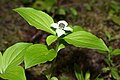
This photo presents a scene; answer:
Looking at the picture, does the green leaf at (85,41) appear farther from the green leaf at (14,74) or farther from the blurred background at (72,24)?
the blurred background at (72,24)

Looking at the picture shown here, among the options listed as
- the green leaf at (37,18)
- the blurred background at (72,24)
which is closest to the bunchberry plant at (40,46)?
the green leaf at (37,18)

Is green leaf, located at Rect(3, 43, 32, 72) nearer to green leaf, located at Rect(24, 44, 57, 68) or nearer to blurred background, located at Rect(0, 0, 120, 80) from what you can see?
green leaf, located at Rect(24, 44, 57, 68)

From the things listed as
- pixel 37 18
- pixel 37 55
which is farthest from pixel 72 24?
pixel 37 55

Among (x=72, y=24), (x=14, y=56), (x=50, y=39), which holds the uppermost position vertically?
(x=50, y=39)

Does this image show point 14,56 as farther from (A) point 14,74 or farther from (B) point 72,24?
(B) point 72,24

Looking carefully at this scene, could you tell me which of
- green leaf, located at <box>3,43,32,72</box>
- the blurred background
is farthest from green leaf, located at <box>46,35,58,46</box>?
the blurred background
